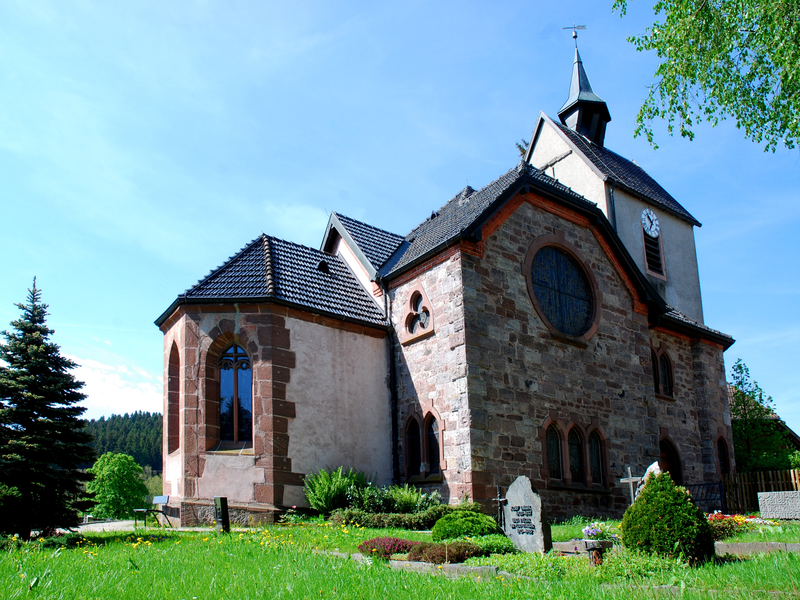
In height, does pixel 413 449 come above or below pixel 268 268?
below

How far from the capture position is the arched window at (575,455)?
17.4 meters

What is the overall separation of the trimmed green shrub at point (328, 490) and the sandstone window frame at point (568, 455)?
173 inches

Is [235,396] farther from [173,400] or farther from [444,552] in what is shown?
[444,552]

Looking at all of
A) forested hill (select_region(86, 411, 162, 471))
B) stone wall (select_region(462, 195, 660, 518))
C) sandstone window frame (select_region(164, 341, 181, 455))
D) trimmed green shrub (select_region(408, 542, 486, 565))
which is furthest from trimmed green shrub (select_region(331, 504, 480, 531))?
forested hill (select_region(86, 411, 162, 471))

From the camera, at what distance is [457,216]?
18859 millimetres

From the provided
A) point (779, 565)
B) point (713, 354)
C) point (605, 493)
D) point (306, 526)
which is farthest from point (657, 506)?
point (713, 354)

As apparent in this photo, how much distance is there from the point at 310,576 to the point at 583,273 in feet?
45.1

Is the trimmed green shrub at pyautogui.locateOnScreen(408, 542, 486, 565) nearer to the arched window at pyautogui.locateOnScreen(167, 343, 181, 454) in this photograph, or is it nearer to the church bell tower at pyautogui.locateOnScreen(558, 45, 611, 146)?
the arched window at pyautogui.locateOnScreen(167, 343, 181, 454)

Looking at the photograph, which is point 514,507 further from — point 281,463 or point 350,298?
point 350,298

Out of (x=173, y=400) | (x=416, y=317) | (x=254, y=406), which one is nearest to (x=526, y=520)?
(x=254, y=406)

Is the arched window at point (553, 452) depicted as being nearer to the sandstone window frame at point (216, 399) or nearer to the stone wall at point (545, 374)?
the stone wall at point (545, 374)

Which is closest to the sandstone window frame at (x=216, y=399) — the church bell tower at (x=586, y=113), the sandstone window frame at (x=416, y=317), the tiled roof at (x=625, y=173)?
the sandstone window frame at (x=416, y=317)

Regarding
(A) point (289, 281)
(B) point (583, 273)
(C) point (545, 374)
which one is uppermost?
(B) point (583, 273)

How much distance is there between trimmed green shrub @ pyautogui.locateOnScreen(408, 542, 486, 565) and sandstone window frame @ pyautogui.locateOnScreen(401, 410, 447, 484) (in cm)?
583
